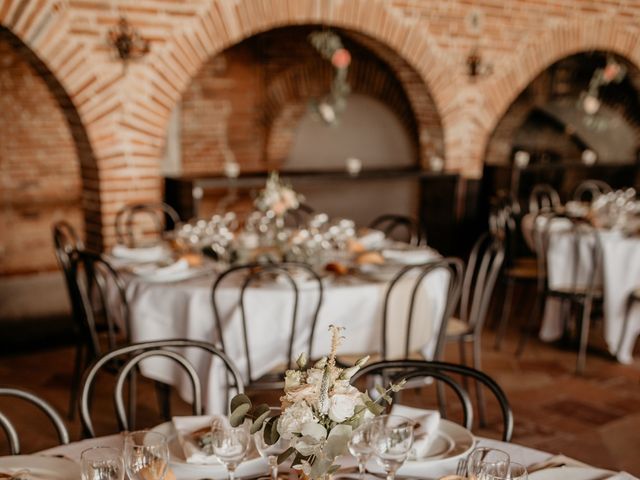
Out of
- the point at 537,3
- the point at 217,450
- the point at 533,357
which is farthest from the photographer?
the point at 537,3

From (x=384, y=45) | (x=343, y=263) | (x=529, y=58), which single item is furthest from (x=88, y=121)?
(x=529, y=58)

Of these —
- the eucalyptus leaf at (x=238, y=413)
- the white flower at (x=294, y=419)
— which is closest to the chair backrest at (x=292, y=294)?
the eucalyptus leaf at (x=238, y=413)

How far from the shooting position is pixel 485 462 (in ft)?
4.24

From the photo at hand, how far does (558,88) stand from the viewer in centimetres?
806

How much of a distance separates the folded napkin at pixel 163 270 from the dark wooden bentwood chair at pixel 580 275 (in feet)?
7.38

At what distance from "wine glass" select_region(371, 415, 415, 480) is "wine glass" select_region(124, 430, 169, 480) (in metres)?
0.42

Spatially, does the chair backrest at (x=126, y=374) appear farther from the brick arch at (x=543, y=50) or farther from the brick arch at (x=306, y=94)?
the brick arch at (x=306, y=94)

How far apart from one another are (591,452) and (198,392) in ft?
6.74

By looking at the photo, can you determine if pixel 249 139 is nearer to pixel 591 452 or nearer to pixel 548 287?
pixel 548 287

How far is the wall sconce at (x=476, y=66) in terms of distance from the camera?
19.0ft

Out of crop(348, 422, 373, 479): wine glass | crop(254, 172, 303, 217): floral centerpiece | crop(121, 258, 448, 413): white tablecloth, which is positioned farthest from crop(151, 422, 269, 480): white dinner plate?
crop(254, 172, 303, 217): floral centerpiece

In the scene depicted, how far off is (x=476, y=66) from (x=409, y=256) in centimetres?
292

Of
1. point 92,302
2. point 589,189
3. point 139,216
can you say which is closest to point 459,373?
point 92,302

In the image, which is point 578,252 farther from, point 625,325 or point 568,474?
point 568,474
